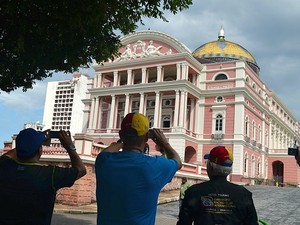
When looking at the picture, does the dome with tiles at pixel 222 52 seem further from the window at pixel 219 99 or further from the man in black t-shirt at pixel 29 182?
the man in black t-shirt at pixel 29 182

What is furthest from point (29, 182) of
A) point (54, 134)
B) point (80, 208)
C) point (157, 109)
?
point (157, 109)

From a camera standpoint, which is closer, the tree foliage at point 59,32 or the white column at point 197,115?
the tree foliage at point 59,32

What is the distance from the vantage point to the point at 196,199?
9.95 ft

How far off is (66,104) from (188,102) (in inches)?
2136

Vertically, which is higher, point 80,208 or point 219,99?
point 219,99

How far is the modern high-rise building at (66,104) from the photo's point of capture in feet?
271

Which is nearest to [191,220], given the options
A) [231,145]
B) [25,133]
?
[25,133]

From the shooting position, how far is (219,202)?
2.96 m

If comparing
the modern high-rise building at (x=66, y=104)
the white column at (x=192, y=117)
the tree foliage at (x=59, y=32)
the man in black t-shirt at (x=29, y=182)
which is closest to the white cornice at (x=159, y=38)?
the white column at (x=192, y=117)

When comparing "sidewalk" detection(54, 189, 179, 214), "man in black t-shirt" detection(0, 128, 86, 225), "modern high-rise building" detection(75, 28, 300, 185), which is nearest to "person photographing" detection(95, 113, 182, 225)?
"man in black t-shirt" detection(0, 128, 86, 225)

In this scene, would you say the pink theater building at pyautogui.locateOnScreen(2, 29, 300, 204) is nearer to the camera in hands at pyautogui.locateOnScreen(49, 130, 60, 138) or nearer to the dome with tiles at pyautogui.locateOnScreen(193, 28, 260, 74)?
the dome with tiles at pyautogui.locateOnScreen(193, 28, 260, 74)

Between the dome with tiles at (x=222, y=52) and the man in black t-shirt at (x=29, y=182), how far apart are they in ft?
128

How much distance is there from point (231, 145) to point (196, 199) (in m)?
31.4

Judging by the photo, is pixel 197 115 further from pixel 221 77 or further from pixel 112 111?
pixel 112 111
